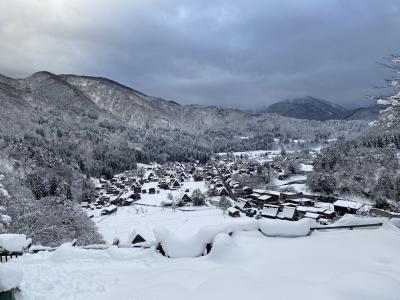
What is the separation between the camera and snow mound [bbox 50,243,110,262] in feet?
39.2

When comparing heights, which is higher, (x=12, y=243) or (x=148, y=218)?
(x=12, y=243)

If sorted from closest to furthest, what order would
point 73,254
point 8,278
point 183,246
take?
1. point 8,278
2. point 183,246
3. point 73,254

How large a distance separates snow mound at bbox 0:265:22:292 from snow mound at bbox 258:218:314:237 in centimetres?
733

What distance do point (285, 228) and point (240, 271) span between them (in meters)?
3.47

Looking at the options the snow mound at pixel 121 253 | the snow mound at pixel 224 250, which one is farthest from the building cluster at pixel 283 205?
the snow mound at pixel 224 250

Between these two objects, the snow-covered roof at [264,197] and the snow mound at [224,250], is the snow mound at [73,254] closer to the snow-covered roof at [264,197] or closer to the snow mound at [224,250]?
the snow mound at [224,250]

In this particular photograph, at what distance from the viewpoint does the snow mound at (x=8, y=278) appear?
7158 millimetres

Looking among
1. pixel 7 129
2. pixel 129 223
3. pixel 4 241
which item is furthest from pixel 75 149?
pixel 4 241

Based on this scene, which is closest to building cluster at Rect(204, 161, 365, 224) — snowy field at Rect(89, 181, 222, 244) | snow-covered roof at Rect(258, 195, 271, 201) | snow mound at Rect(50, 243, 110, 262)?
snow-covered roof at Rect(258, 195, 271, 201)

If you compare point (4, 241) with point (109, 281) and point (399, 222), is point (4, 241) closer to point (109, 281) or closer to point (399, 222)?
point (109, 281)

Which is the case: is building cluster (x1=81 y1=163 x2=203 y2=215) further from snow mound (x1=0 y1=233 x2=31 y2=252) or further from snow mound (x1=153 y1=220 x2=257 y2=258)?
snow mound (x1=153 y1=220 x2=257 y2=258)

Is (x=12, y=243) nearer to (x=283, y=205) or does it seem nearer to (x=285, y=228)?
(x=285, y=228)

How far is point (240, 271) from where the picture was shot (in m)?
8.84

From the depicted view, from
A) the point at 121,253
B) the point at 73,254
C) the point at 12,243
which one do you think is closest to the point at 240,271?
the point at 121,253
